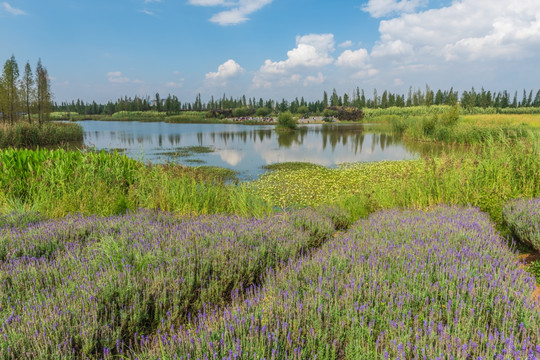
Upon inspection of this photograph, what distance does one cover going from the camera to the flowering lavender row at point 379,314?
6.35 ft

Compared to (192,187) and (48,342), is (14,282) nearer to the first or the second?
(48,342)

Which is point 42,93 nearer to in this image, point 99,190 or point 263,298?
point 99,190

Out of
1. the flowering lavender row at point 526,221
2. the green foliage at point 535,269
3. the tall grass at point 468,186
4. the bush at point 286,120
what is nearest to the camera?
the green foliage at point 535,269

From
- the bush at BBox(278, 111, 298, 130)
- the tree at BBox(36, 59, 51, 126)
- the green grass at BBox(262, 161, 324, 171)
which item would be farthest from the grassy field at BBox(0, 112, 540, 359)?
the tree at BBox(36, 59, 51, 126)

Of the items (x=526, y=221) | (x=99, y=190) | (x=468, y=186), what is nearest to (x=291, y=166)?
(x=468, y=186)

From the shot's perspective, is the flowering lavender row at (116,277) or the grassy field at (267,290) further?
the flowering lavender row at (116,277)

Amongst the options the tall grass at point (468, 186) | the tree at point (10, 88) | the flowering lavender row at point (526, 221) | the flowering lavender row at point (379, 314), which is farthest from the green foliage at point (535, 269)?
the tree at point (10, 88)

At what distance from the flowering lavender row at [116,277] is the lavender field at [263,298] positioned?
0.02 m

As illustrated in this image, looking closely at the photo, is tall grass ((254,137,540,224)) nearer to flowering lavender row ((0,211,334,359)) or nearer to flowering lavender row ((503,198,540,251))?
flowering lavender row ((503,198,540,251))

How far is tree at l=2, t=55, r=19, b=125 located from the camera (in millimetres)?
34156

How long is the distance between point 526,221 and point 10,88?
46.4 m

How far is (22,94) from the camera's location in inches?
1485

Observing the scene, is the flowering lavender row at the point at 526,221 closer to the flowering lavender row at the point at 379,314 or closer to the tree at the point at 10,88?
the flowering lavender row at the point at 379,314

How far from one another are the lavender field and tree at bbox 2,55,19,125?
40.7 metres
